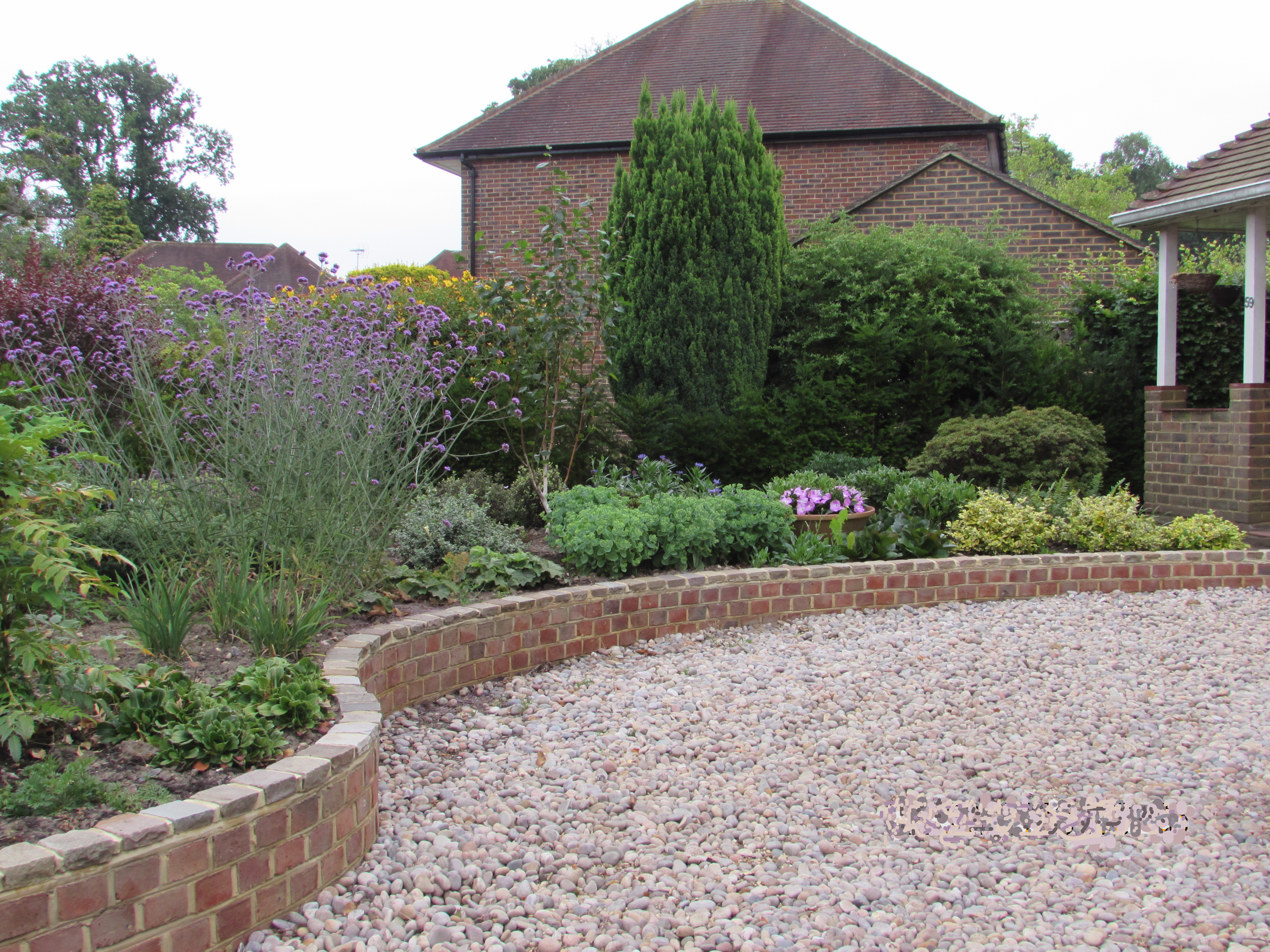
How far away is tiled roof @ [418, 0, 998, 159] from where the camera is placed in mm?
15031

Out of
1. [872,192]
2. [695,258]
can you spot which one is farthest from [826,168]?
[695,258]

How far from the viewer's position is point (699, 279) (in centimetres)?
878

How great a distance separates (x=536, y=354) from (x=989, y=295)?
16.2 ft

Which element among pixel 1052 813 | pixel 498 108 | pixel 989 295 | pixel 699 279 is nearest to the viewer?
pixel 1052 813

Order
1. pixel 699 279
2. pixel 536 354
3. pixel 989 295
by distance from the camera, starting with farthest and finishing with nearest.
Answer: pixel 989 295 < pixel 699 279 < pixel 536 354

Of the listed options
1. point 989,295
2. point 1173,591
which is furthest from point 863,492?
point 989,295

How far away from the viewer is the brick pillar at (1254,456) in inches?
306

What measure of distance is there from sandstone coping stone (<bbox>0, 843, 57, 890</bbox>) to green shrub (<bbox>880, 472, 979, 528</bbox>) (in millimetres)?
5426

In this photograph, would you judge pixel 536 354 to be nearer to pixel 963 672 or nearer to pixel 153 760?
pixel 963 672

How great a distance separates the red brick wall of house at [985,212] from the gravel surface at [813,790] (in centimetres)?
888

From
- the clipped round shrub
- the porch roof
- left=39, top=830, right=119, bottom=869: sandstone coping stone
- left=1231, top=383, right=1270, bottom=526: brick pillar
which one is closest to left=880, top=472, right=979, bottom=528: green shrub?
the clipped round shrub

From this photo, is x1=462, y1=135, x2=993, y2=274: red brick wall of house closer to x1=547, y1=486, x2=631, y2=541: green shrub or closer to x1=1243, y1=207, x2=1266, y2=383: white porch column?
x1=1243, y1=207, x2=1266, y2=383: white porch column

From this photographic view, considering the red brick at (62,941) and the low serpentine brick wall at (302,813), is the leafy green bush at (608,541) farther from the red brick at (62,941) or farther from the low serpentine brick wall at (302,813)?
the red brick at (62,941)

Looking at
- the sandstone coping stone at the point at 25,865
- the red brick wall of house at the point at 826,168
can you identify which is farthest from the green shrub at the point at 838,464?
the red brick wall of house at the point at 826,168
